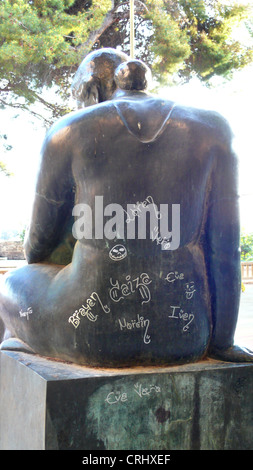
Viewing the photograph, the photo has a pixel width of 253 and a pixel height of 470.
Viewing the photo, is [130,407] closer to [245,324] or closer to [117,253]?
[117,253]

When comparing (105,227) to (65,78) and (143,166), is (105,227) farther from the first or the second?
(65,78)

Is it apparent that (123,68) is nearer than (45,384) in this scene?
No

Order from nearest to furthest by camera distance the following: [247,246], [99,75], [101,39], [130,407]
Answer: [130,407] → [99,75] → [101,39] → [247,246]

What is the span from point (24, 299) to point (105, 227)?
0.41 meters

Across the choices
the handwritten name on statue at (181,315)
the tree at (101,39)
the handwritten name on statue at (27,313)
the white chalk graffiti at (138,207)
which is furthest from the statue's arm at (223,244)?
the tree at (101,39)

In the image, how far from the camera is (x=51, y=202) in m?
1.67

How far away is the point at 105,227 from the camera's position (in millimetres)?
1547

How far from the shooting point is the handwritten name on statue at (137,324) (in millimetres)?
1520

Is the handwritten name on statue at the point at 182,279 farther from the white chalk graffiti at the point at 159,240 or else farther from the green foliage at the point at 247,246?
the green foliage at the point at 247,246

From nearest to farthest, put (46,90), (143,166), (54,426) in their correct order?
(54,426), (143,166), (46,90)

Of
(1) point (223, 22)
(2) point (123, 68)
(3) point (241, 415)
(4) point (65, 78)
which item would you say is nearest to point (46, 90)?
(4) point (65, 78)

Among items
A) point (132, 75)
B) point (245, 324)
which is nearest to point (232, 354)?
point (132, 75)

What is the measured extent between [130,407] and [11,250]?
68.8ft

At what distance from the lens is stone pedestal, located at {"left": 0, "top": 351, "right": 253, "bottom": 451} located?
4.58 feet
